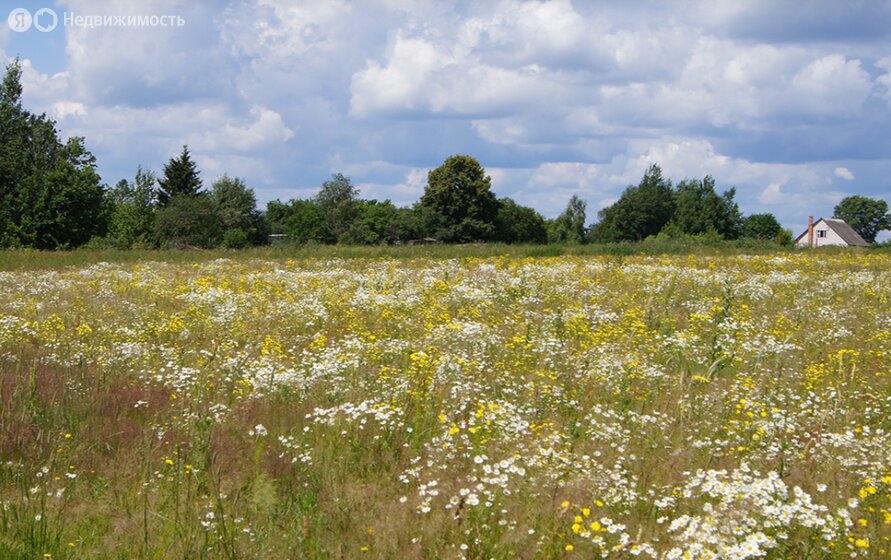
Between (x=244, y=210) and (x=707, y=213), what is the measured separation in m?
69.2

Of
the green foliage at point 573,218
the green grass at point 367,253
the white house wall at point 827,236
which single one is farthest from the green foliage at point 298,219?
the white house wall at point 827,236

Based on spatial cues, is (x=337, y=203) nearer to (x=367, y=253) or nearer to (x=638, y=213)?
(x=638, y=213)

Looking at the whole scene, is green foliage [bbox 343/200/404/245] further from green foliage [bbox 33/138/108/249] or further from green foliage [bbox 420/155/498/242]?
green foliage [bbox 33/138/108/249]

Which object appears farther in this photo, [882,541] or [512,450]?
[512,450]

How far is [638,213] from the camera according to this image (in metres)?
108

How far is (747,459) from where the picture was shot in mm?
5922

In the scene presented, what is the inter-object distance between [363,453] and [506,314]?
724 cm

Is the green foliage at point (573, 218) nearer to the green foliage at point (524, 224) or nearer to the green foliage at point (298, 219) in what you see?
the green foliage at point (524, 224)

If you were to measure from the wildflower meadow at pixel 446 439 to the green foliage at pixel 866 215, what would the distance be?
166521 millimetres

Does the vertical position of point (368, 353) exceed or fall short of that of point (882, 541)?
it exceeds it

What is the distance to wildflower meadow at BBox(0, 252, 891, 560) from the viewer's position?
4.82m

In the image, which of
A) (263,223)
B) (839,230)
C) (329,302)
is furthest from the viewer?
(839,230)

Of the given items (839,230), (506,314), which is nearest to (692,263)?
(506,314)

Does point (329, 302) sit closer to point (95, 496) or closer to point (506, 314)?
point (506, 314)
